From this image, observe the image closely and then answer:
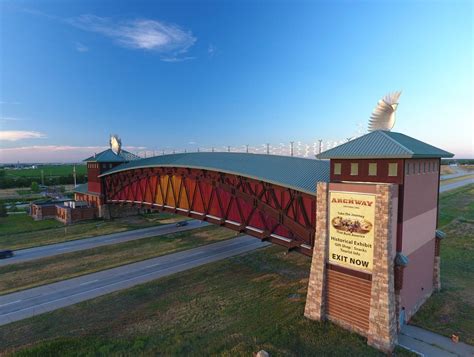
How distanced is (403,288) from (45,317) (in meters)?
27.8

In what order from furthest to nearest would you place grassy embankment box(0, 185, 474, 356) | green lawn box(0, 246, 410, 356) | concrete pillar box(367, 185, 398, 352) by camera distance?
concrete pillar box(367, 185, 398, 352), grassy embankment box(0, 185, 474, 356), green lawn box(0, 246, 410, 356)

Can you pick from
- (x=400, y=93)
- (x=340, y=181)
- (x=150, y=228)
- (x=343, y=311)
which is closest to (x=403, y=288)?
(x=343, y=311)

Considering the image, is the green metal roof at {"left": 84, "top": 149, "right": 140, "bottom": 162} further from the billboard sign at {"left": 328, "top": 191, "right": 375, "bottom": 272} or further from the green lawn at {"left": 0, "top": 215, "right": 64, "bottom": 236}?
the billboard sign at {"left": 328, "top": 191, "right": 375, "bottom": 272}

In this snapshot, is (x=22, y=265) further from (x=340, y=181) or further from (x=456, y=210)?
(x=456, y=210)

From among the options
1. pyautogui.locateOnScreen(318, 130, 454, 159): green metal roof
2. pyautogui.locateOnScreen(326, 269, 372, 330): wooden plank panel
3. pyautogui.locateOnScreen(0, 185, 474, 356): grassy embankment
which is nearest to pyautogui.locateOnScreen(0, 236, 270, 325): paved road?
pyautogui.locateOnScreen(0, 185, 474, 356): grassy embankment

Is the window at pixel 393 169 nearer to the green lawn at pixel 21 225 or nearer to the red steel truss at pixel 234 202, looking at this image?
the red steel truss at pixel 234 202

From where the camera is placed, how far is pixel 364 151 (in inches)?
866

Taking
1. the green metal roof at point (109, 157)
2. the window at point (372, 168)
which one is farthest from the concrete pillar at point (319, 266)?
the green metal roof at point (109, 157)

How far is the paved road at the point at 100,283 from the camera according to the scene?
1027 inches

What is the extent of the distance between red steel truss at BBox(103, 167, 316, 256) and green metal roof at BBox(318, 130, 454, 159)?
17.4ft

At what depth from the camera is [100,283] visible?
30.9 meters

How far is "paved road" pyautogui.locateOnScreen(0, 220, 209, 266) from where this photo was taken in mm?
39625

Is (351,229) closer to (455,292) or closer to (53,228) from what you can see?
(455,292)

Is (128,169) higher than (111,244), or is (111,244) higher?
(128,169)
